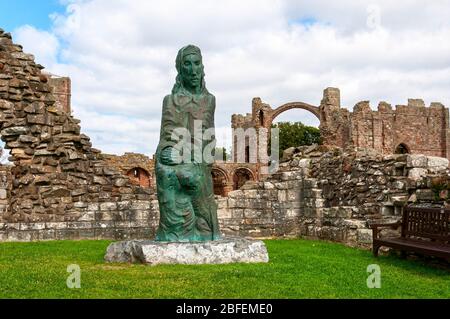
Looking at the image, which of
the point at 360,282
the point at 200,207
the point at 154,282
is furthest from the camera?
the point at 200,207

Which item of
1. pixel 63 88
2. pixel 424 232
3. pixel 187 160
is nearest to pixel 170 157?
pixel 187 160

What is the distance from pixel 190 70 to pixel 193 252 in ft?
8.59

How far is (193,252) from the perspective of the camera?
817cm

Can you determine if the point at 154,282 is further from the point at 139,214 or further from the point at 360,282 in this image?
the point at 139,214

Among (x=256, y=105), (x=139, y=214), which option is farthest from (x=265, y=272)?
(x=256, y=105)

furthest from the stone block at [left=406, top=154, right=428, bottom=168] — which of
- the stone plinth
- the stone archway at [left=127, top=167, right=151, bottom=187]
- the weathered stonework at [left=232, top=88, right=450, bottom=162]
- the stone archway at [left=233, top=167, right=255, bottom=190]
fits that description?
the stone archway at [left=233, top=167, right=255, bottom=190]

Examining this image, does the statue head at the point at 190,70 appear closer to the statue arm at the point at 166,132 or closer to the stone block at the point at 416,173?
the statue arm at the point at 166,132

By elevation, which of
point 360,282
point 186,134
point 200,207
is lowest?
point 360,282

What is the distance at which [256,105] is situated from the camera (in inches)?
1763

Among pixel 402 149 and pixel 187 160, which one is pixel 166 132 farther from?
pixel 402 149

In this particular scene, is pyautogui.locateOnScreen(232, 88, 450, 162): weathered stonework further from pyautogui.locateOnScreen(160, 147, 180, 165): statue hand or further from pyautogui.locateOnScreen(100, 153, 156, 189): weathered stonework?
pyautogui.locateOnScreen(160, 147, 180, 165): statue hand
